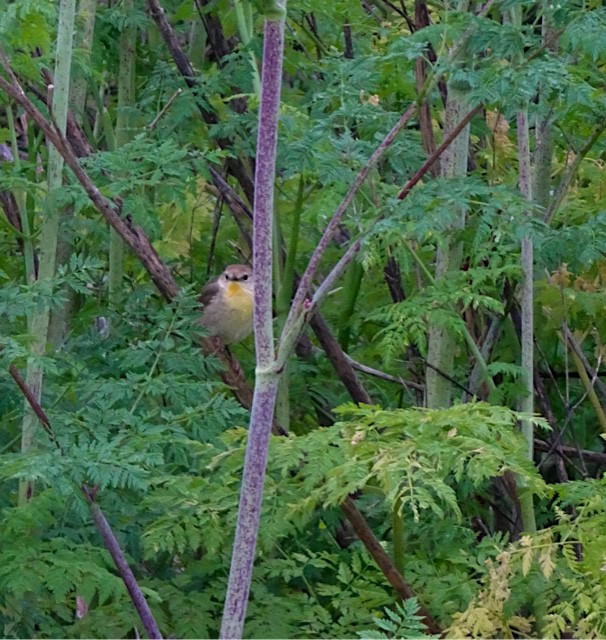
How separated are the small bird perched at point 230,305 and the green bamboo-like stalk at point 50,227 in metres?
1.71

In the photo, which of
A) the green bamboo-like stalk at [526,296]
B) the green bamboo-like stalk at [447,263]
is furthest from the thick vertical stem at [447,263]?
the green bamboo-like stalk at [526,296]

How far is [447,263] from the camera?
11.5 feet

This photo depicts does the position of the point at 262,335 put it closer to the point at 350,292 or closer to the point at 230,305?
the point at 350,292

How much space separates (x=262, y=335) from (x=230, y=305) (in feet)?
10.0

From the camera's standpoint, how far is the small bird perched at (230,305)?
4.85 meters

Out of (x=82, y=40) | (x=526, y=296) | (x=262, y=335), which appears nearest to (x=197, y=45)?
(x=82, y=40)

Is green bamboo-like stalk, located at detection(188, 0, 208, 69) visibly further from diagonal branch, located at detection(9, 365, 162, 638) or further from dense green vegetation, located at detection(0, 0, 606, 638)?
diagonal branch, located at detection(9, 365, 162, 638)

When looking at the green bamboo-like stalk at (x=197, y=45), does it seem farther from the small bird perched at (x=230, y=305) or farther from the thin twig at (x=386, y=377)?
the thin twig at (x=386, y=377)

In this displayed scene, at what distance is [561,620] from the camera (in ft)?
8.48

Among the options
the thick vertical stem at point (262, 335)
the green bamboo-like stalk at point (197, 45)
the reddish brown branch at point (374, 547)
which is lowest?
the reddish brown branch at point (374, 547)

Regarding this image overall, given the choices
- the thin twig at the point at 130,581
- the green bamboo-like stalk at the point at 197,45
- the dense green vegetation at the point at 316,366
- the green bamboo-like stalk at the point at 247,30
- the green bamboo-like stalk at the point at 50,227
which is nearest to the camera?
the thin twig at the point at 130,581

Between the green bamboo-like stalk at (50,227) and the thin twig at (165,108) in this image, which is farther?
the thin twig at (165,108)

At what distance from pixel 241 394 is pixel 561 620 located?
1324 mm

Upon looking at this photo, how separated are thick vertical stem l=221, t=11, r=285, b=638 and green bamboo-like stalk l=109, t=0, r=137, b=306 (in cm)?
211
